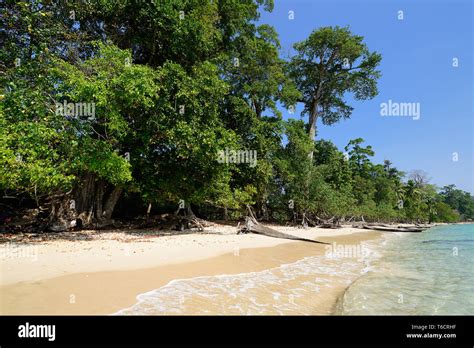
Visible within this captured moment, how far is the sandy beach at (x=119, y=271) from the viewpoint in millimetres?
4766

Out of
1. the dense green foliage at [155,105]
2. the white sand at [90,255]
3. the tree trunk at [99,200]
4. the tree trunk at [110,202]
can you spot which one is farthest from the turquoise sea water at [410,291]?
the tree trunk at [99,200]

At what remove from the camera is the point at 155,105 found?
544 inches

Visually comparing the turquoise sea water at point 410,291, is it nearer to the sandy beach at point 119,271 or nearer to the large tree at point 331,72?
the sandy beach at point 119,271

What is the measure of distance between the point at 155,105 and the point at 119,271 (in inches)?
360

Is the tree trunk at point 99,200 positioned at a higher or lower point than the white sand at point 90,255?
higher

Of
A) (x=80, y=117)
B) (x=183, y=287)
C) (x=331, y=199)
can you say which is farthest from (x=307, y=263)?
(x=331, y=199)

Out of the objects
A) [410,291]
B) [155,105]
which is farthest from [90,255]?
[410,291]

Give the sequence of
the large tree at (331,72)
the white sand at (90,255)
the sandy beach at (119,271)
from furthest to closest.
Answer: the large tree at (331,72), the white sand at (90,255), the sandy beach at (119,271)

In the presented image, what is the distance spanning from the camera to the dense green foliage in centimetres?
1034

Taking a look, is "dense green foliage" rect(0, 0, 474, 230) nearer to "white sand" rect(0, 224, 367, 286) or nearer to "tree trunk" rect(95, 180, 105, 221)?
"tree trunk" rect(95, 180, 105, 221)

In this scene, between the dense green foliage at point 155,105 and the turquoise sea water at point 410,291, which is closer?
the turquoise sea water at point 410,291

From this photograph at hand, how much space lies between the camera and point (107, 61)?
11.6 metres

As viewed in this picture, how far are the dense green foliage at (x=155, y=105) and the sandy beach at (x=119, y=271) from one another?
264cm

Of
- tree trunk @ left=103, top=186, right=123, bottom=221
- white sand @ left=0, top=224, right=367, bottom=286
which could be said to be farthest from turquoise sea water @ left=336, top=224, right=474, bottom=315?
tree trunk @ left=103, top=186, right=123, bottom=221
